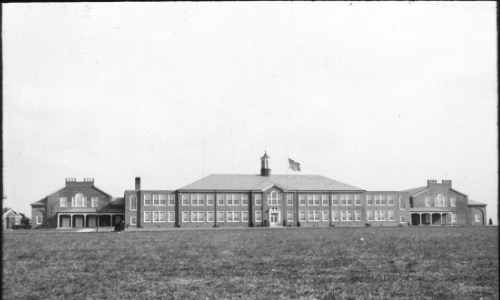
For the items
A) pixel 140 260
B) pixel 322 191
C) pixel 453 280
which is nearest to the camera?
pixel 453 280

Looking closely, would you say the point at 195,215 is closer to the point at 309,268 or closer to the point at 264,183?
the point at 264,183

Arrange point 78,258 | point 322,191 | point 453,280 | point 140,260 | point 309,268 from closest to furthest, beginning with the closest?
point 453,280, point 309,268, point 140,260, point 78,258, point 322,191

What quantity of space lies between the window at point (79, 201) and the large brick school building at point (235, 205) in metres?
0.08

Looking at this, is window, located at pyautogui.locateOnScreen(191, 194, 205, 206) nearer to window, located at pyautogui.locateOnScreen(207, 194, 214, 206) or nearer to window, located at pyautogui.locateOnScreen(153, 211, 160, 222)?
window, located at pyautogui.locateOnScreen(207, 194, 214, 206)

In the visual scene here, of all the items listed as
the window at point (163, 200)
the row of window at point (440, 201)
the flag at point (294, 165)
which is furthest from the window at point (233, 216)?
the row of window at point (440, 201)

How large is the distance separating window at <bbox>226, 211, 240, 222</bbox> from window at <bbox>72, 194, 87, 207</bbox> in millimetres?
20264

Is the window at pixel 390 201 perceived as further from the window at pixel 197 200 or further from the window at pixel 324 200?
the window at pixel 197 200

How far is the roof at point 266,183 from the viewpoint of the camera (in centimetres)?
7254

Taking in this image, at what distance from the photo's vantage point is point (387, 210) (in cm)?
7625

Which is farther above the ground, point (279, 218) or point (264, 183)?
point (264, 183)

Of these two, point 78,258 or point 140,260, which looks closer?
point 140,260

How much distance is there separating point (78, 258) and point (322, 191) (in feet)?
190

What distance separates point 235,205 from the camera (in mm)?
71875

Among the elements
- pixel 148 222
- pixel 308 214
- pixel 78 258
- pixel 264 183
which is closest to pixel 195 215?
pixel 148 222
